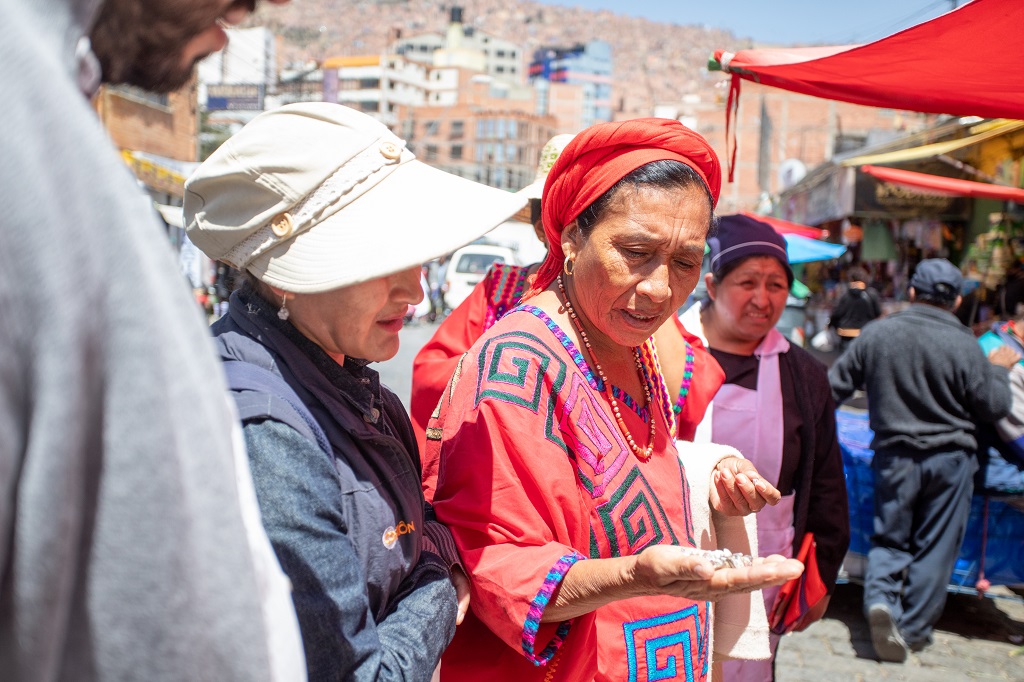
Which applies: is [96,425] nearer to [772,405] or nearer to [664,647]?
[664,647]

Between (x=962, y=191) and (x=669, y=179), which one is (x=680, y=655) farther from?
(x=962, y=191)

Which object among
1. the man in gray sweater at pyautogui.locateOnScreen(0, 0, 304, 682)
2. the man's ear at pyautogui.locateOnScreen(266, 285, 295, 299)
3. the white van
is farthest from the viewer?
the white van

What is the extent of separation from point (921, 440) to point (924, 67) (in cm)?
284

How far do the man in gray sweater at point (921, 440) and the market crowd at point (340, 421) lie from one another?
2.32m

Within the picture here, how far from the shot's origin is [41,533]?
60 centimetres

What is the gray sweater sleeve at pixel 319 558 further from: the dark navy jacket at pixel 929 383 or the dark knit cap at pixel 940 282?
the dark knit cap at pixel 940 282

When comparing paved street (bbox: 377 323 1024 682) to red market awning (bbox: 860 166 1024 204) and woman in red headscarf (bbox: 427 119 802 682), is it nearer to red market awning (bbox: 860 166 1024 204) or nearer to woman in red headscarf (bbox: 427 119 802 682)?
red market awning (bbox: 860 166 1024 204)

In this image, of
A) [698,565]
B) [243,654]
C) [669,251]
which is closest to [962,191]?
[669,251]

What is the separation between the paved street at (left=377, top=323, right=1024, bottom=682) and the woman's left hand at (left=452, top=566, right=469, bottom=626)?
3569mm

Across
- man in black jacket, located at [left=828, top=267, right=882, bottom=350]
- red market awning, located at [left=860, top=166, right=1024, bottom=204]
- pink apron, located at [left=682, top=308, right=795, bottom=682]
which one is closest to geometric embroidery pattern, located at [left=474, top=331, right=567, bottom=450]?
pink apron, located at [left=682, top=308, right=795, bottom=682]

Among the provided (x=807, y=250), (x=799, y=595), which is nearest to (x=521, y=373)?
(x=799, y=595)

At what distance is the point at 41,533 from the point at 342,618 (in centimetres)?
62

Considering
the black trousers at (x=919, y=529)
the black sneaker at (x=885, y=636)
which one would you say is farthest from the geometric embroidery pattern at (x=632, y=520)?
the black trousers at (x=919, y=529)

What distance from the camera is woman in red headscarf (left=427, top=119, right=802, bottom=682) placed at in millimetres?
1539
